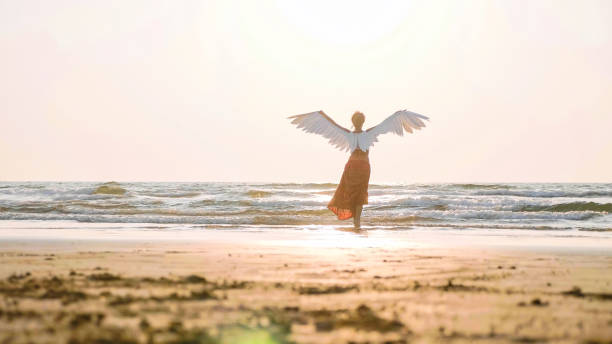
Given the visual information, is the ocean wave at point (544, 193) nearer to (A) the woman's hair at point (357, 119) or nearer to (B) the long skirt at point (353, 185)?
(B) the long skirt at point (353, 185)

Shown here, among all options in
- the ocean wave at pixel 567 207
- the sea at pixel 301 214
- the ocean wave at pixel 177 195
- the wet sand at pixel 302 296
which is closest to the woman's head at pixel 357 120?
the sea at pixel 301 214

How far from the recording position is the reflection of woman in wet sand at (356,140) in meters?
11.7

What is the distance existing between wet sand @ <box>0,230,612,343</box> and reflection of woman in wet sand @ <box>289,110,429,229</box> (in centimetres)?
471

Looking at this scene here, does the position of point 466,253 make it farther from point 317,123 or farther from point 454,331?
point 317,123

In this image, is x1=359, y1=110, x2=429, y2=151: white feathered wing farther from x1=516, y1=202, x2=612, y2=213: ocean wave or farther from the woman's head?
x1=516, y1=202, x2=612, y2=213: ocean wave

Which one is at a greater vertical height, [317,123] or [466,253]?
[317,123]

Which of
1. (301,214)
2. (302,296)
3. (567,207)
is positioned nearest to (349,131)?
(301,214)

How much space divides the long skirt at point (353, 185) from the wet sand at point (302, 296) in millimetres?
4679

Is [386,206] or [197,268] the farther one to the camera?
[386,206]

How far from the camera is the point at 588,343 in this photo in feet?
8.88

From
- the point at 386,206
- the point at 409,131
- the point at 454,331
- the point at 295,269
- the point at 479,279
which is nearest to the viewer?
the point at 454,331

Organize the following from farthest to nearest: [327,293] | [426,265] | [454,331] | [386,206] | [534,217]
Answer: [386,206] < [534,217] < [426,265] < [327,293] < [454,331]

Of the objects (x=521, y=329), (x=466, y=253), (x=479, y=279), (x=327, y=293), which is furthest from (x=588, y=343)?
(x=466, y=253)

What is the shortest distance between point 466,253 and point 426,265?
1.50 metres
